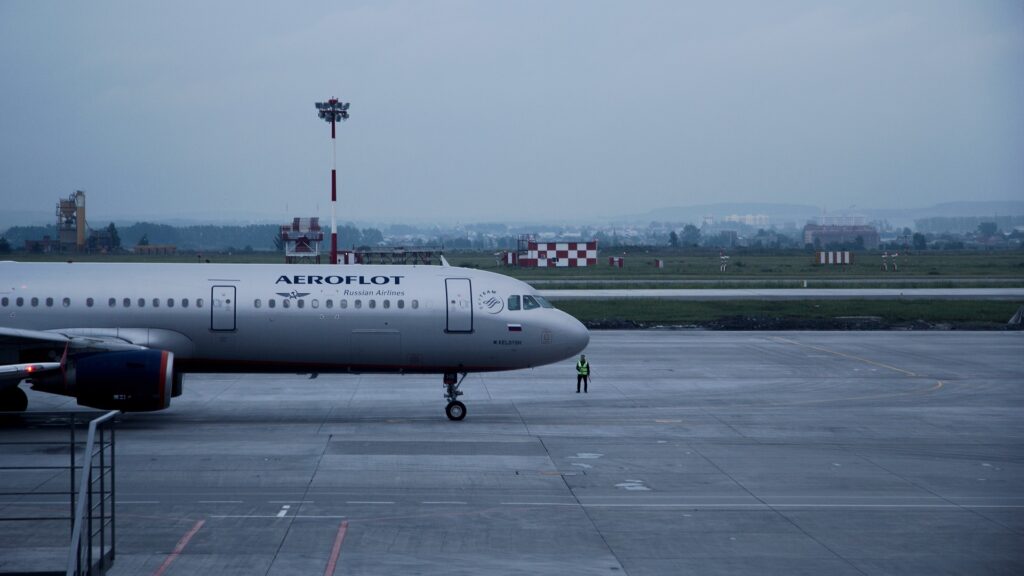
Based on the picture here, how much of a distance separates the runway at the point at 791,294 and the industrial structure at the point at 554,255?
88.3ft

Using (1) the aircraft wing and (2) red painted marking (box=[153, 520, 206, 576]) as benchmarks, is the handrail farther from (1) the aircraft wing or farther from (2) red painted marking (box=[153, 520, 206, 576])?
(1) the aircraft wing

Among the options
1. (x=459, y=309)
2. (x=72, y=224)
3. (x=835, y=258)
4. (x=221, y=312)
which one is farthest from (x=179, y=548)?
(x=835, y=258)

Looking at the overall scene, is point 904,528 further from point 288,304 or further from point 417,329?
point 288,304

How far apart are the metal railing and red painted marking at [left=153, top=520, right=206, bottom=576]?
80 centimetres

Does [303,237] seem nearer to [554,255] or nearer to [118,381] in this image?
[118,381]

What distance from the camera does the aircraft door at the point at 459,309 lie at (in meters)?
24.2

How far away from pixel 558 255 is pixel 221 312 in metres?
70.4

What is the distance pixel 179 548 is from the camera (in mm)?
13727

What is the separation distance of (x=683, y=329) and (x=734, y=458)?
1014 inches

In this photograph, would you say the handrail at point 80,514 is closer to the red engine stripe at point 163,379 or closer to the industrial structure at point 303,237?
the red engine stripe at point 163,379

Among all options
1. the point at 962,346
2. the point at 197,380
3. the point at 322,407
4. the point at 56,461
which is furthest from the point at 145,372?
the point at 962,346

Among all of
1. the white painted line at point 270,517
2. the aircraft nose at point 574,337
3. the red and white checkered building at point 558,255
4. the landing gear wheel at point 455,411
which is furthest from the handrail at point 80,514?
the red and white checkered building at point 558,255

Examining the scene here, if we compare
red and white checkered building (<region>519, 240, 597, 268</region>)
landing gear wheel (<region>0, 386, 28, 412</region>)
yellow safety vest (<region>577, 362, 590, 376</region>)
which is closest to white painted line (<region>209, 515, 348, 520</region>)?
landing gear wheel (<region>0, 386, 28, 412</region>)

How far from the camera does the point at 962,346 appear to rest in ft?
131
